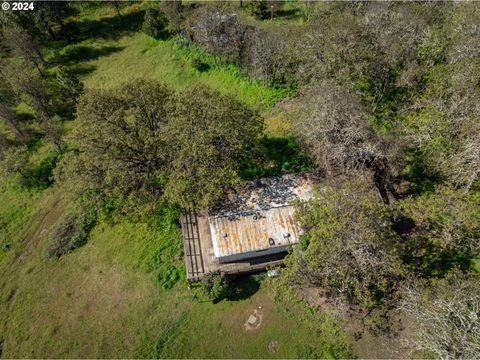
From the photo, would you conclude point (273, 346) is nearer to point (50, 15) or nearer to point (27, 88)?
point (27, 88)

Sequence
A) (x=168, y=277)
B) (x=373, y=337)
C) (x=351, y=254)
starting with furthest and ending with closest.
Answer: (x=168, y=277) < (x=373, y=337) < (x=351, y=254)

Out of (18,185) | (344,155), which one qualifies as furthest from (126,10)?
(344,155)

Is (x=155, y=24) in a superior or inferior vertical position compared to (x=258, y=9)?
inferior

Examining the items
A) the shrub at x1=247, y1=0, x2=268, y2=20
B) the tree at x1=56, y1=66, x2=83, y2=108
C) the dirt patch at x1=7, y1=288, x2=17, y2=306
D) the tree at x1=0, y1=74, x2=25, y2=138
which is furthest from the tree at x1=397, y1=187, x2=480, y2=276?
the tree at x1=0, y1=74, x2=25, y2=138

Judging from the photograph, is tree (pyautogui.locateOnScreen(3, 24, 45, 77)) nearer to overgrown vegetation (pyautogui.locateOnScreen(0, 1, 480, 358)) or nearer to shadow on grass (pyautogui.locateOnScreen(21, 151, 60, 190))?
overgrown vegetation (pyautogui.locateOnScreen(0, 1, 480, 358))

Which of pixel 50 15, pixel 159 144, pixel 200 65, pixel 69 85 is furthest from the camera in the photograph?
pixel 50 15

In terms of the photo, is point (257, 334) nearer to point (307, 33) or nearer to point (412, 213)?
point (412, 213)

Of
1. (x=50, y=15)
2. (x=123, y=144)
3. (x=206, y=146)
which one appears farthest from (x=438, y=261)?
(x=50, y=15)

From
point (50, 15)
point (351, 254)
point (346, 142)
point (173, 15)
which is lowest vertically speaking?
point (351, 254)
